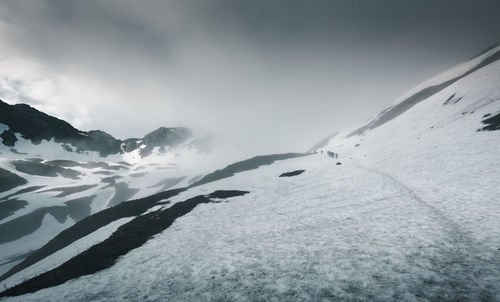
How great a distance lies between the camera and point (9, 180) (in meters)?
115

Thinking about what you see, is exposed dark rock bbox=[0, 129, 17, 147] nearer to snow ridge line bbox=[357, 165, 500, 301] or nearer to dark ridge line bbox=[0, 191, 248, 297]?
dark ridge line bbox=[0, 191, 248, 297]

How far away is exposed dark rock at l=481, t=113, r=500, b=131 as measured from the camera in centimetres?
2940

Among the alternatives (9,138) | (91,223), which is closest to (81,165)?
(9,138)

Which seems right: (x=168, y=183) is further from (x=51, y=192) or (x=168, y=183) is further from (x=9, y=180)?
(x=9, y=180)

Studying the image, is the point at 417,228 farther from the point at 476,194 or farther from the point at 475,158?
the point at 475,158

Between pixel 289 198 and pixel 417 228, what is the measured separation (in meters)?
15.3

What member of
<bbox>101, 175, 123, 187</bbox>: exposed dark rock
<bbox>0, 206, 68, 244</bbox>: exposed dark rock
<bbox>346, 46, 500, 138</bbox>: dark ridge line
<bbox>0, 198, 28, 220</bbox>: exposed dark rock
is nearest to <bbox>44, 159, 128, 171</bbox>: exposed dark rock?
<bbox>101, 175, 123, 187</bbox>: exposed dark rock

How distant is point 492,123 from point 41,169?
658 ft

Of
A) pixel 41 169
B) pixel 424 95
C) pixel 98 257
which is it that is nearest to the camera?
pixel 98 257

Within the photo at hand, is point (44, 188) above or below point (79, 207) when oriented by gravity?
above

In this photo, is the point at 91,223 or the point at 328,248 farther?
the point at 91,223

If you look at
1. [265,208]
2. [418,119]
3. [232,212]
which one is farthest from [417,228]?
[418,119]

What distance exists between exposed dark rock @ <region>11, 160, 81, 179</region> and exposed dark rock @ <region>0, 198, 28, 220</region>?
49.3 m

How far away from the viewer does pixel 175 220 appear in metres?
24.8
